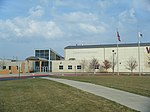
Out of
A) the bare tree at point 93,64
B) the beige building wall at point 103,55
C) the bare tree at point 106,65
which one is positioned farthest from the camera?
the bare tree at point 93,64

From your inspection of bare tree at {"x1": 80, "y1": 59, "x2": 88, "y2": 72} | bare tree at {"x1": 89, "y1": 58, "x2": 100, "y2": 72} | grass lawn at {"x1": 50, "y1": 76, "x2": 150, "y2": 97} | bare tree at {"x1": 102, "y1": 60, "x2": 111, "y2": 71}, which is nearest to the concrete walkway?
grass lawn at {"x1": 50, "y1": 76, "x2": 150, "y2": 97}

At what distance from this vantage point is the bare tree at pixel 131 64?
8903 cm

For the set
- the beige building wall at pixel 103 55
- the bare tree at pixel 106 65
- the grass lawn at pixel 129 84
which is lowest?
the grass lawn at pixel 129 84

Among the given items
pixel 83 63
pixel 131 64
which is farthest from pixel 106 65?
pixel 83 63

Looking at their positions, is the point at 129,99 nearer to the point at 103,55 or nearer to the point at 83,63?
the point at 83,63

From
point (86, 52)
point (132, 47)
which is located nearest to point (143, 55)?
point (132, 47)

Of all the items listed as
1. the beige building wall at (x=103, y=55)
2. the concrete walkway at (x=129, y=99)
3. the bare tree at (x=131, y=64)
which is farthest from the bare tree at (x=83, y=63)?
the concrete walkway at (x=129, y=99)

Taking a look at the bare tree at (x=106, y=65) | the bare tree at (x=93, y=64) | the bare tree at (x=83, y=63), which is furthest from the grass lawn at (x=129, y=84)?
the bare tree at (x=83, y=63)

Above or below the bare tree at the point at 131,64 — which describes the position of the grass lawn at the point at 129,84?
below

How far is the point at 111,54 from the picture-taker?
9569 centimetres

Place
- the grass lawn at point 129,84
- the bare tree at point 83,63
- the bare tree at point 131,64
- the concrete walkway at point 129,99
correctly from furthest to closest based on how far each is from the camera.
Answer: the bare tree at point 83,63 < the bare tree at point 131,64 < the grass lawn at point 129,84 < the concrete walkway at point 129,99

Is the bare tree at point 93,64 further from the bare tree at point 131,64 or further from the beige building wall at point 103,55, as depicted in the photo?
the bare tree at point 131,64

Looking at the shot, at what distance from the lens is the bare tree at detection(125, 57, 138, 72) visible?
8903 centimetres

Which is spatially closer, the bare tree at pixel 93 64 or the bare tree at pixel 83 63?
the bare tree at pixel 93 64
